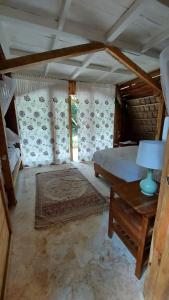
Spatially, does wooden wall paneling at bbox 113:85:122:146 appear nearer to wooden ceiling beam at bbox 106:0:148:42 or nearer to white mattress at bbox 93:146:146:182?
white mattress at bbox 93:146:146:182

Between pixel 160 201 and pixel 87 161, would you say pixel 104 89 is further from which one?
pixel 160 201

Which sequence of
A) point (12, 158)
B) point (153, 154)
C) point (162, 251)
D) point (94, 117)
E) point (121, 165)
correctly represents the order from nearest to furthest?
point (162, 251) < point (153, 154) < point (121, 165) < point (12, 158) < point (94, 117)

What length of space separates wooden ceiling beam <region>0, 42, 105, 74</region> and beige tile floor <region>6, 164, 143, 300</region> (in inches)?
82.9

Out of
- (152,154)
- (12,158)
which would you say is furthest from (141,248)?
(12,158)

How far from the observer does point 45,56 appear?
2.15m

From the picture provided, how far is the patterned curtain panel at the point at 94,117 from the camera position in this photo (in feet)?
14.0

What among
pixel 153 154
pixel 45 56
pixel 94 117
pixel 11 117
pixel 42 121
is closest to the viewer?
pixel 153 154

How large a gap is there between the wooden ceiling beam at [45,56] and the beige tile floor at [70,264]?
6.91 ft

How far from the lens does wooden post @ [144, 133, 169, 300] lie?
926 millimetres

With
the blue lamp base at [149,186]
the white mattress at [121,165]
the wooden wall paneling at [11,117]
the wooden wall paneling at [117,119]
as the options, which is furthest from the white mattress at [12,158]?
the wooden wall paneling at [117,119]

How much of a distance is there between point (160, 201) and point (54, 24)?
2.17 metres

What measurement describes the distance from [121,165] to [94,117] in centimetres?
233

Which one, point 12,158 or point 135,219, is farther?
point 12,158

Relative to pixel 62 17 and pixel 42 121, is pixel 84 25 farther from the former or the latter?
pixel 42 121
